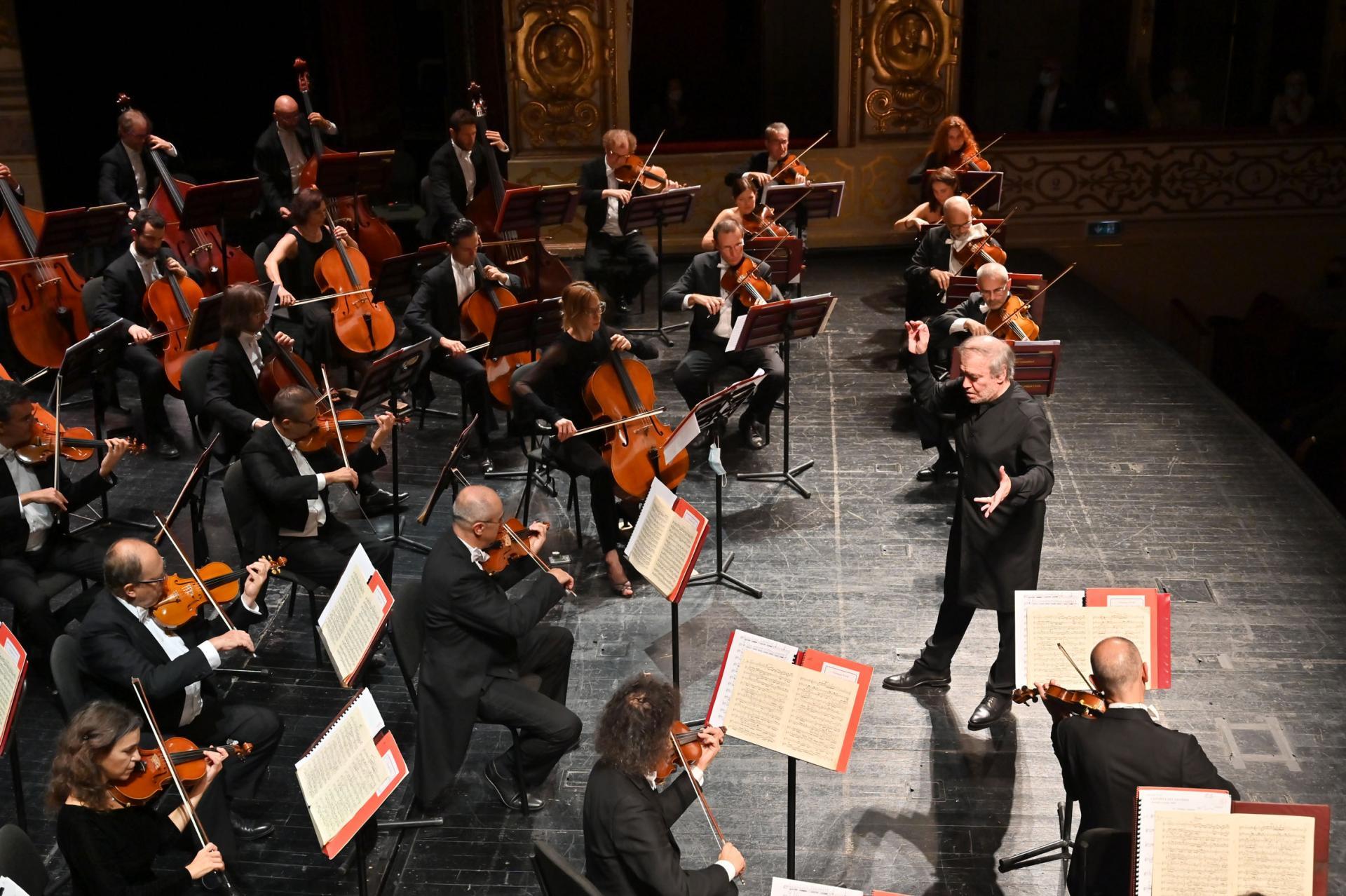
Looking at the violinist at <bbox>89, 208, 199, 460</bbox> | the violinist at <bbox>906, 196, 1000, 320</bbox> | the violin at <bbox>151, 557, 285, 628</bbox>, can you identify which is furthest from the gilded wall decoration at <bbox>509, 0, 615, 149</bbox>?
the violin at <bbox>151, 557, 285, 628</bbox>

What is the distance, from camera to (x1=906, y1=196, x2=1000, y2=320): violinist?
8.09 metres

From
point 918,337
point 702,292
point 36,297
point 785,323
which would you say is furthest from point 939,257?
point 36,297

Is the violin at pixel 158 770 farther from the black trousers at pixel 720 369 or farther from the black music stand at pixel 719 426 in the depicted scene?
the black trousers at pixel 720 369

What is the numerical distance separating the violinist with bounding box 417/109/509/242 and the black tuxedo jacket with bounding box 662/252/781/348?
2185 mm

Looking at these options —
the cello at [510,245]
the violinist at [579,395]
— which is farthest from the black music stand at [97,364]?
the cello at [510,245]

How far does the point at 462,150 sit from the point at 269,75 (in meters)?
3.68

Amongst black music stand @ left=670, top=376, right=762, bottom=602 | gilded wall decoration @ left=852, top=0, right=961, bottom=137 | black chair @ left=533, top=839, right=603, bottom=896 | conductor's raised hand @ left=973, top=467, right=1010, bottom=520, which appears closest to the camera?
black chair @ left=533, top=839, right=603, bottom=896

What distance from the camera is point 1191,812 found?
137 inches

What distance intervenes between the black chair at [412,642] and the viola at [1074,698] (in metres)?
1.86

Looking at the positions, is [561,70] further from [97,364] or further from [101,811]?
[101,811]

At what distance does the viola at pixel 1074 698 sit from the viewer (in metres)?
4.09

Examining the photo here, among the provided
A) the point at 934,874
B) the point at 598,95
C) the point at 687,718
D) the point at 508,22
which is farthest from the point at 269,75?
the point at 934,874

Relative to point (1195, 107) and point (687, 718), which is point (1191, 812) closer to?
point (687, 718)

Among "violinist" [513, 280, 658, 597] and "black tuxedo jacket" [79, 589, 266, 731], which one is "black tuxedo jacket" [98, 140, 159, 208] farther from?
"black tuxedo jacket" [79, 589, 266, 731]
